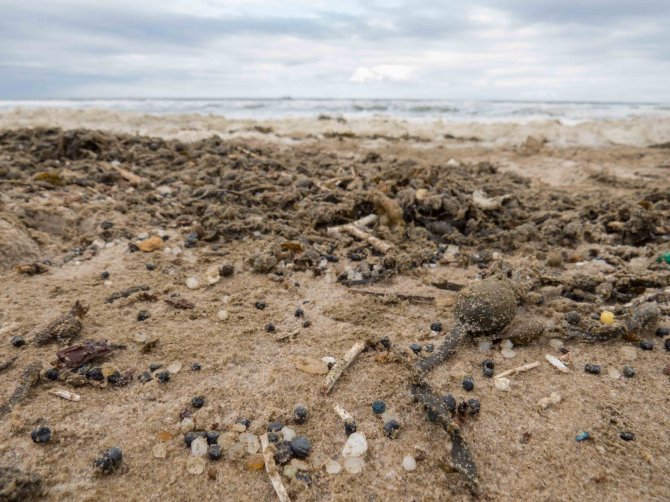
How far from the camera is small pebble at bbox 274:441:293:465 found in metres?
2.25

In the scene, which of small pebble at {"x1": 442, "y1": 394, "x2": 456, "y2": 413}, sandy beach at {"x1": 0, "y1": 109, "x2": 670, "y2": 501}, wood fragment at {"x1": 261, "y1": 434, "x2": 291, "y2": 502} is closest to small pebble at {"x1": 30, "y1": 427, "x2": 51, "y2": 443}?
sandy beach at {"x1": 0, "y1": 109, "x2": 670, "y2": 501}

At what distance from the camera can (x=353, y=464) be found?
2266 mm

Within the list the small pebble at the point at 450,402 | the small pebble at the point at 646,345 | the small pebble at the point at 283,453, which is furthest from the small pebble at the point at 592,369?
the small pebble at the point at 283,453

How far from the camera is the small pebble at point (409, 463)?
224 centimetres

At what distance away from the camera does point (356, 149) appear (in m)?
11.5

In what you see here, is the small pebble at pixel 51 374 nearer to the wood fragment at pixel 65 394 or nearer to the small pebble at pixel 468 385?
the wood fragment at pixel 65 394

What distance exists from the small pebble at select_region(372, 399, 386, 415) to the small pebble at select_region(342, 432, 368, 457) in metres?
0.18

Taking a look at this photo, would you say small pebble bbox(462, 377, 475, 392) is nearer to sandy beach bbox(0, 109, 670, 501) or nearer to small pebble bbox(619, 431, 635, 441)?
sandy beach bbox(0, 109, 670, 501)

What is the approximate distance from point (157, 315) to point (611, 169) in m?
9.69

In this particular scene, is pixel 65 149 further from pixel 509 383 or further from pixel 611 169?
pixel 611 169

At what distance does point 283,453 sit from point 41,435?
4.31 feet

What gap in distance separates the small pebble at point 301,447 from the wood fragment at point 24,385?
167 centimetres

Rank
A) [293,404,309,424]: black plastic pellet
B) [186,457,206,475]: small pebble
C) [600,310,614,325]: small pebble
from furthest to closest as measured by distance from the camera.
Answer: [600,310,614,325]: small pebble → [293,404,309,424]: black plastic pellet → [186,457,206,475]: small pebble

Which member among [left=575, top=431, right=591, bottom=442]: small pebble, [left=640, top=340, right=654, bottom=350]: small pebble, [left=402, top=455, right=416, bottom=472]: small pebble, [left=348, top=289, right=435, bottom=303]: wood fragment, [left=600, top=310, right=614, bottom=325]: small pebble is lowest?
[left=402, top=455, right=416, bottom=472]: small pebble
